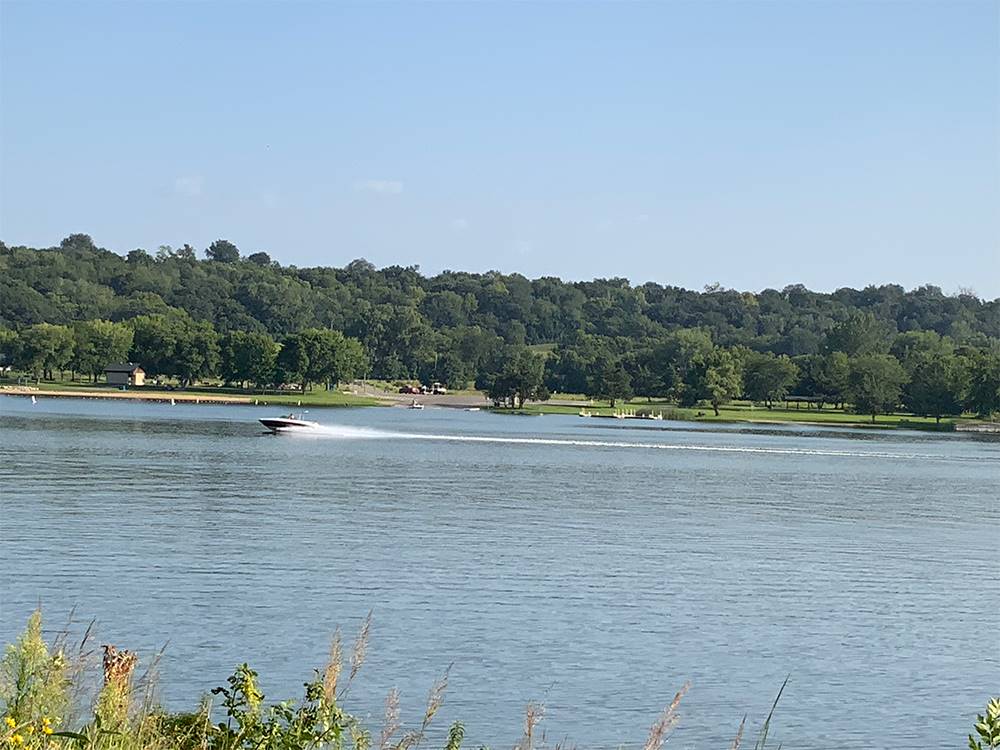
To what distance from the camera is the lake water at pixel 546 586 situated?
2203cm

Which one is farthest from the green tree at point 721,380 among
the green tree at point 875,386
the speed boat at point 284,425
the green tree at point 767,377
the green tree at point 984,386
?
the speed boat at point 284,425

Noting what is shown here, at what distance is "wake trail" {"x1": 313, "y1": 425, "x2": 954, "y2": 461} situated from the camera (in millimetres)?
102750

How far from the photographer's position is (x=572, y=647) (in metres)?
25.3

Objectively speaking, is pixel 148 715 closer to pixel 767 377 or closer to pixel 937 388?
pixel 937 388

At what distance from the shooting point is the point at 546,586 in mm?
32312

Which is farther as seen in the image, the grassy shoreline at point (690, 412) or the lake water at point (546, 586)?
the grassy shoreline at point (690, 412)

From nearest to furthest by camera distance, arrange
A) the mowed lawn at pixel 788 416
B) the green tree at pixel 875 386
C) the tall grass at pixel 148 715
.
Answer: the tall grass at pixel 148 715, the mowed lawn at pixel 788 416, the green tree at pixel 875 386

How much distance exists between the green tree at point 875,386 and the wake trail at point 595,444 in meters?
68.4

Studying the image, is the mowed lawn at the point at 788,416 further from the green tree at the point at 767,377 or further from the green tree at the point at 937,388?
the green tree at the point at 767,377

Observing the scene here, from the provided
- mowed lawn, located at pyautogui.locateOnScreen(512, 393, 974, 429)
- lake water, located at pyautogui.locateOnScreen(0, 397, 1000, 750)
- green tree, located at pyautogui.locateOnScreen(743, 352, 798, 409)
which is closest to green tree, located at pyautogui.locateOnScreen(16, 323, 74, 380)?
mowed lawn, located at pyautogui.locateOnScreen(512, 393, 974, 429)

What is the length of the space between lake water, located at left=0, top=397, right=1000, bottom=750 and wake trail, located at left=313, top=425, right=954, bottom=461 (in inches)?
1143

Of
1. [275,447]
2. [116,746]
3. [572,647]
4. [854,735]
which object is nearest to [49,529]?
[572,647]

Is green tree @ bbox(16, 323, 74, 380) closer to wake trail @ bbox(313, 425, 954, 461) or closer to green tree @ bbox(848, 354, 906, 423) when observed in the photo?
wake trail @ bbox(313, 425, 954, 461)

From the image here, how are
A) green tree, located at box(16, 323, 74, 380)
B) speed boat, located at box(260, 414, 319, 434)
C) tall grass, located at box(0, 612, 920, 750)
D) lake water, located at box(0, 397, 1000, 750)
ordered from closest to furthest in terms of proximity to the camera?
tall grass, located at box(0, 612, 920, 750) < lake water, located at box(0, 397, 1000, 750) < speed boat, located at box(260, 414, 319, 434) < green tree, located at box(16, 323, 74, 380)
